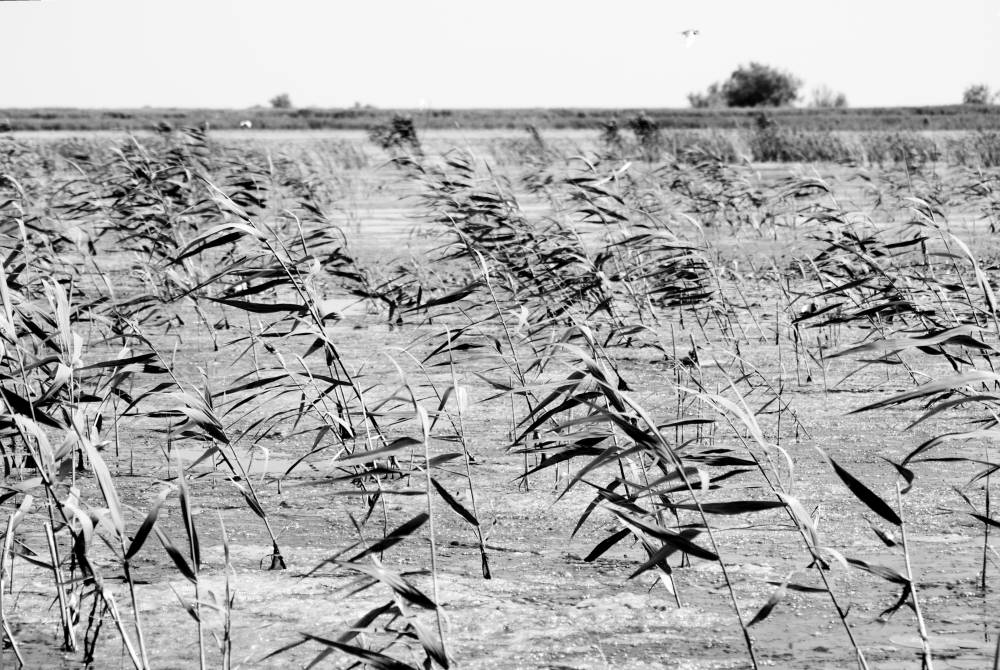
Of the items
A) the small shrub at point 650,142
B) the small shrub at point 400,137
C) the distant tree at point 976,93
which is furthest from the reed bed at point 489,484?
the distant tree at point 976,93

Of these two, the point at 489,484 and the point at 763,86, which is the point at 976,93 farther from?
the point at 489,484

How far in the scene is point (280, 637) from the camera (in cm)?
263

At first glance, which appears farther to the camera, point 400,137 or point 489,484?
point 400,137

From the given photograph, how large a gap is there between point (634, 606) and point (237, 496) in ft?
5.05

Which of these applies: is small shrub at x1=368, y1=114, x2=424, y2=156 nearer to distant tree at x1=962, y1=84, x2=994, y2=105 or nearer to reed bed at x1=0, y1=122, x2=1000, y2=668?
reed bed at x1=0, y1=122, x2=1000, y2=668

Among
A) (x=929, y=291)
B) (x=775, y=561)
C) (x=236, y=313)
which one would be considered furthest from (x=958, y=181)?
(x=775, y=561)

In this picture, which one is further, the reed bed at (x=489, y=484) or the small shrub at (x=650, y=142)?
the small shrub at (x=650, y=142)

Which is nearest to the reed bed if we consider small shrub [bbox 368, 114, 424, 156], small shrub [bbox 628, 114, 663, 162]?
small shrub [bbox 368, 114, 424, 156]

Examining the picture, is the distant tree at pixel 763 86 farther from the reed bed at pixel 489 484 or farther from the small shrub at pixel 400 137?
the reed bed at pixel 489 484

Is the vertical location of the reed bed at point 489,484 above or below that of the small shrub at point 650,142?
below

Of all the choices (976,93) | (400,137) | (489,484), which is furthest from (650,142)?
(976,93)

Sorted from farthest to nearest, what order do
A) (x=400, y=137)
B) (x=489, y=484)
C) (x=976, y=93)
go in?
(x=976, y=93), (x=400, y=137), (x=489, y=484)

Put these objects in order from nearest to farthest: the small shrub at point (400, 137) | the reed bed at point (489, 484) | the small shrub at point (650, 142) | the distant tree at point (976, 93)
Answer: the reed bed at point (489, 484)
the small shrub at point (400, 137)
the small shrub at point (650, 142)
the distant tree at point (976, 93)

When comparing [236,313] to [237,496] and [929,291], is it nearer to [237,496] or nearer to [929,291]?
[237,496]
